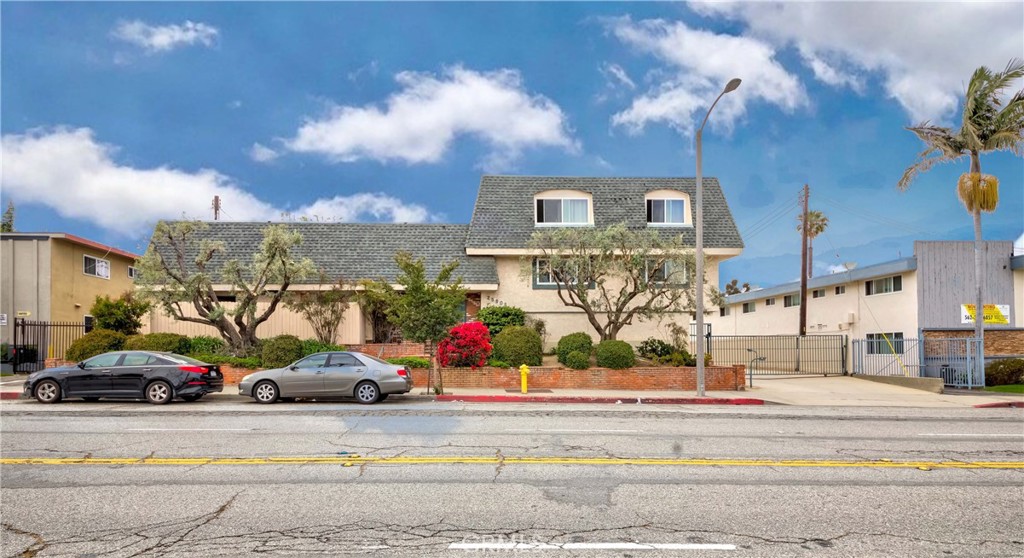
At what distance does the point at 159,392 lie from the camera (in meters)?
16.0

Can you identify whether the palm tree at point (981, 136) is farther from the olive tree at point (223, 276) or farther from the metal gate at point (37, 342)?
the metal gate at point (37, 342)

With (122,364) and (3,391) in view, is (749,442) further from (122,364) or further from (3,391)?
(3,391)

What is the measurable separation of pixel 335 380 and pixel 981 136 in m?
23.7

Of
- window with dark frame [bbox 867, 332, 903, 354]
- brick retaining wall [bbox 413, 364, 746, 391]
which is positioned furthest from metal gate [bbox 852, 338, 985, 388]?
brick retaining wall [bbox 413, 364, 746, 391]

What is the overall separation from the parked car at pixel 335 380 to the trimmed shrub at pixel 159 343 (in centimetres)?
710

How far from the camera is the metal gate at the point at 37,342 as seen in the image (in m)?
24.1

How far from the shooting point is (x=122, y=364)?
52.8 feet

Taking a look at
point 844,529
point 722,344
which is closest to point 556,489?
point 844,529

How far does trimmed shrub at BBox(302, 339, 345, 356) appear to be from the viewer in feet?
72.0

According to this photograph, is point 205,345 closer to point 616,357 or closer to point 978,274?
point 616,357

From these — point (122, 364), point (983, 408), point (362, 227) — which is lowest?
point (983, 408)

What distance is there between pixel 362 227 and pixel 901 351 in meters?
23.2

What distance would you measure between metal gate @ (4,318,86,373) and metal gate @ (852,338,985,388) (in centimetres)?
3161

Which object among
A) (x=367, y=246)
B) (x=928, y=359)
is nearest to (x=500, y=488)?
(x=367, y=246)
